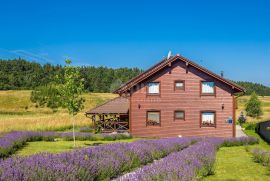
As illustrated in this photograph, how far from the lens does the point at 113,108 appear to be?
3475cm

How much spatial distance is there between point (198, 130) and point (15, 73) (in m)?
115

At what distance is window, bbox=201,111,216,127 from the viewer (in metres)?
31.7

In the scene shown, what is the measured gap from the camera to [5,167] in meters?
7.55

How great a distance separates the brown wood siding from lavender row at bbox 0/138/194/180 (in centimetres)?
1767

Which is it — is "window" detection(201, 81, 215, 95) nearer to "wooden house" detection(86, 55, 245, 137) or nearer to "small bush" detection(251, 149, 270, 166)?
"wooden house" detection(86, 55, 245, 137)

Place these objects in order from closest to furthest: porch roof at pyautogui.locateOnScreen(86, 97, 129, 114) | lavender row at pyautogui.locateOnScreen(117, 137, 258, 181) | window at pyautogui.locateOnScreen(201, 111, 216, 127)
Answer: lavender row at pyautogui.locateOnScreen(117, 137, 258, 181) < window at pyautogui.locateOnScreen(201, 111, 216, 127) < porch roof at pyautogui.locateOnScreen(86, 97, 129, 114)

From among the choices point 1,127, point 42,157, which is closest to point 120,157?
point 42,157

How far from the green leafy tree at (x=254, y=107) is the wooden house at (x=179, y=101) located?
33.7m

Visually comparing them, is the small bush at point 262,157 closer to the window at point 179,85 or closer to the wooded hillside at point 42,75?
the window at point 179,85

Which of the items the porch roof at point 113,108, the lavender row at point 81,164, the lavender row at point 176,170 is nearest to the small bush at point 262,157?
the lavender row at point 176,170

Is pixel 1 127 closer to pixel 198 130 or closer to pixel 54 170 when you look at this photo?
pixel 198 130

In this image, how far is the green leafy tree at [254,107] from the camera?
210ft

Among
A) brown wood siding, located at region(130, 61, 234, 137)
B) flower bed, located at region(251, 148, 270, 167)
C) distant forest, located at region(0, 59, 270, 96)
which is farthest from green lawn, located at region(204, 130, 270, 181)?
distant forest, located at region(0, 59, 270, 96)

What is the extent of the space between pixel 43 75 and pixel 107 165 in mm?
130545
